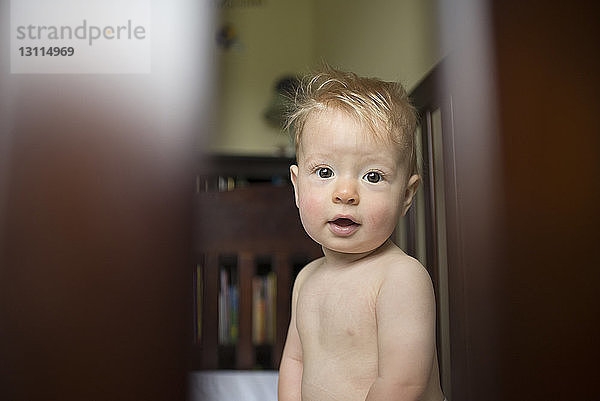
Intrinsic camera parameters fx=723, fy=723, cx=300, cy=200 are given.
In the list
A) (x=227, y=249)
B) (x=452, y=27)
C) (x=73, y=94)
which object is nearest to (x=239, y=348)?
(x=227, y=249)

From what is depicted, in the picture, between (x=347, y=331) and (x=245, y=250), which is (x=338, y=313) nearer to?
(x=347, y=331)

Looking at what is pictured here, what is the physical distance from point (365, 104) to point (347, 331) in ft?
0.77

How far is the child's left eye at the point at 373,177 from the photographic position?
74 cm

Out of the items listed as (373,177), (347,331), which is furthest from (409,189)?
(347,331)

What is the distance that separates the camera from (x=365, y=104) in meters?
0.75

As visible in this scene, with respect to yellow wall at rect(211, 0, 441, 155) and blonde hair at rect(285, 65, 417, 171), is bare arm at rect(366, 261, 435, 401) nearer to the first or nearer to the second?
blonde hair at rect(285, 65, 417, 171)

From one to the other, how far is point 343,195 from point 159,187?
237mm

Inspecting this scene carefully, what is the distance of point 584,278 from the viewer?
34.4 inches

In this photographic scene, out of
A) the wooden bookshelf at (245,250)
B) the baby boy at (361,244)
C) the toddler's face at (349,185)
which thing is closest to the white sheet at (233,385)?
the wooden bookshelf at (245,250)

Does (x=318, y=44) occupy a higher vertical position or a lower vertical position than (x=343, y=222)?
higher

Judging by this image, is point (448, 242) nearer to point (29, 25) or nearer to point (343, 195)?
point (343, 195)

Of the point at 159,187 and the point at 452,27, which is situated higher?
the point at 452,27

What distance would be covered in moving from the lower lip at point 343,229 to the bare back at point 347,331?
47mm

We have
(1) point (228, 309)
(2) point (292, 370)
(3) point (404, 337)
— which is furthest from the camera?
(1) point (228, 309)
